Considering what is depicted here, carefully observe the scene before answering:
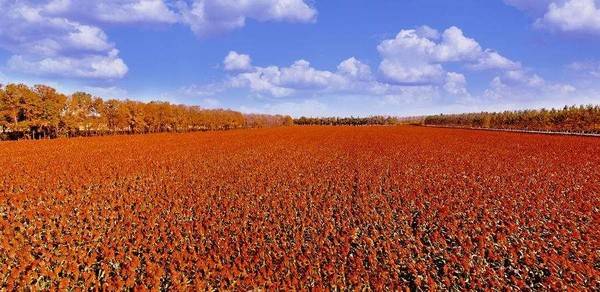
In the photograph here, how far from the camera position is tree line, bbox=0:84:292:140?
57.6m

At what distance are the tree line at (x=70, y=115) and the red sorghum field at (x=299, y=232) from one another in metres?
53.6

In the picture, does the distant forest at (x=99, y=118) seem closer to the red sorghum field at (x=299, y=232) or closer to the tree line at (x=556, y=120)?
the tree line at (x=556, y=120)

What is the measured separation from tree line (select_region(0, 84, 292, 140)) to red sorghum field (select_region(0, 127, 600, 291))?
53.6 m

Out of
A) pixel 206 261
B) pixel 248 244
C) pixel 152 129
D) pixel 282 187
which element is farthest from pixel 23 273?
pixel 152 129

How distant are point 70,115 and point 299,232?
7642 cm

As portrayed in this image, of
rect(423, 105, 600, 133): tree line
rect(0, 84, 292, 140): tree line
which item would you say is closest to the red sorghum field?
rect(0, 84, 292, 140): tree line

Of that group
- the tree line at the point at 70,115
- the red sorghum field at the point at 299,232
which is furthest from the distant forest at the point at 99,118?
the red sorghum field at the point at 299,232

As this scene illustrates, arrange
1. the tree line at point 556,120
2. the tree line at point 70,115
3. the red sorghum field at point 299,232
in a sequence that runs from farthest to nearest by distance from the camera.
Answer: the tree line at point 556,120, the tree line at point 70,115, the red sorghum field at point 299,232

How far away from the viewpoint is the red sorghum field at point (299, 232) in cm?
591

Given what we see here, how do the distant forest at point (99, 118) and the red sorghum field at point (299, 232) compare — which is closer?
the red sorghum field at point (299, 232)

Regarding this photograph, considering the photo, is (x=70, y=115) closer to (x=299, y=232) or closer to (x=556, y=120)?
(x=299, y=232)

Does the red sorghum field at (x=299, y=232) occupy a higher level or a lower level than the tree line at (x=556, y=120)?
lower

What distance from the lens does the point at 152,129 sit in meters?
100

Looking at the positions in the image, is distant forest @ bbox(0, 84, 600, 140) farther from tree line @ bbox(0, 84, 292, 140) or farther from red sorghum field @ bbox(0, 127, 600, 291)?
red sorghum field @ bbox(0, 127, 600, 291)
